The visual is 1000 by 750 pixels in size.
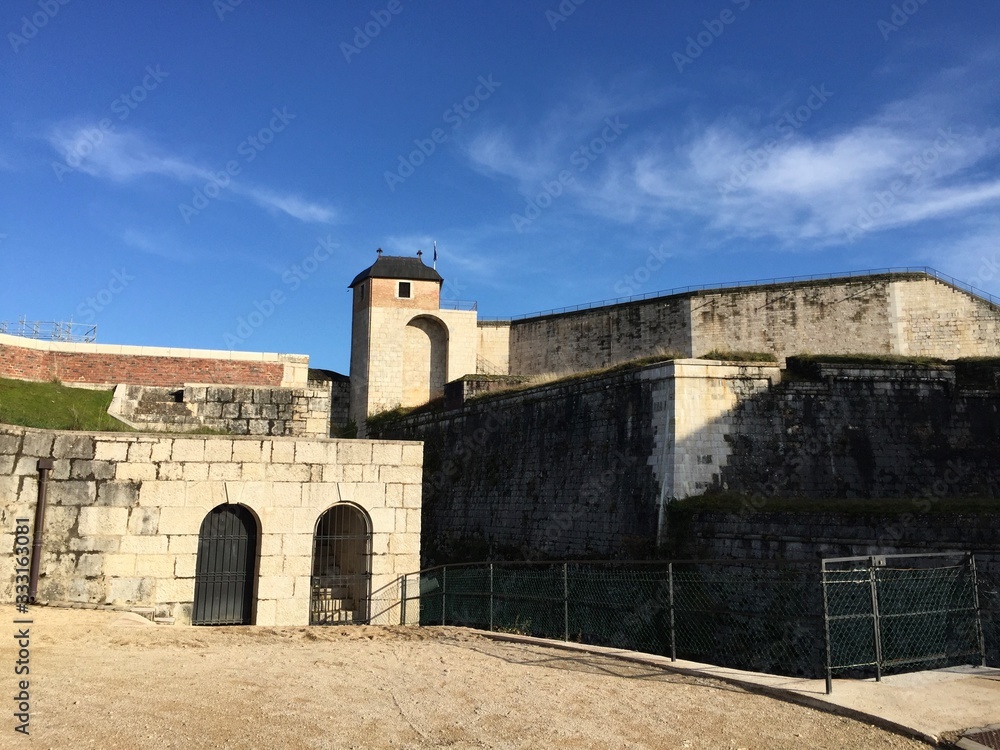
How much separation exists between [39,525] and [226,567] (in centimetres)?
263

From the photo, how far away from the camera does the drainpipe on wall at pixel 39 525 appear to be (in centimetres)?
1005

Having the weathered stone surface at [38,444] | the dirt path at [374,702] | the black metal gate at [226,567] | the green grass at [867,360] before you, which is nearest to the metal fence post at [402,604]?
the black metal gate at [226,567]

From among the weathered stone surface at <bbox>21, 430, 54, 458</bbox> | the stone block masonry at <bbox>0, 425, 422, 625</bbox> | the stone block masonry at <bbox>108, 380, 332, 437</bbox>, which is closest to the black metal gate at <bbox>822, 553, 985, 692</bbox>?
the stone block masonry at <bbox>0, 425, 422, 625</bbox>

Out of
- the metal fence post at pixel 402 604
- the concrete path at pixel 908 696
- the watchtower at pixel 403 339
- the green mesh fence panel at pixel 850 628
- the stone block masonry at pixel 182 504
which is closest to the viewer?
the concrete path at pixel 908 696

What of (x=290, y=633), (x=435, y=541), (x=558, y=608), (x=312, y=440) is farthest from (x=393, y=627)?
(x=435, y=541)

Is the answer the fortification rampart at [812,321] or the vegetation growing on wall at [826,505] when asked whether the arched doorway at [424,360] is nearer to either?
the fortification rampart at [812,321]

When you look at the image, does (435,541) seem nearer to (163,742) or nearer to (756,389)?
(756,389)

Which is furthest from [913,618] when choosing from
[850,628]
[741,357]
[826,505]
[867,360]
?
[867,360]

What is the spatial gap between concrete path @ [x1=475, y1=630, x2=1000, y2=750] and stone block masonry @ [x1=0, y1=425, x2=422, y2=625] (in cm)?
569

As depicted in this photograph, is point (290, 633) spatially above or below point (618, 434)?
below

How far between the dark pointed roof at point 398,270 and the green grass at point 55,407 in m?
19.7

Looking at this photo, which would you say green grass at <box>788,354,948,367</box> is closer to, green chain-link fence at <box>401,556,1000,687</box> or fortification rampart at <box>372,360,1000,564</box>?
fortification rampart at <box>372,360,1000,564</box>

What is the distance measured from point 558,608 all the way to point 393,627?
5.31 meters

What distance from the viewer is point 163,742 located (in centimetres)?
482
